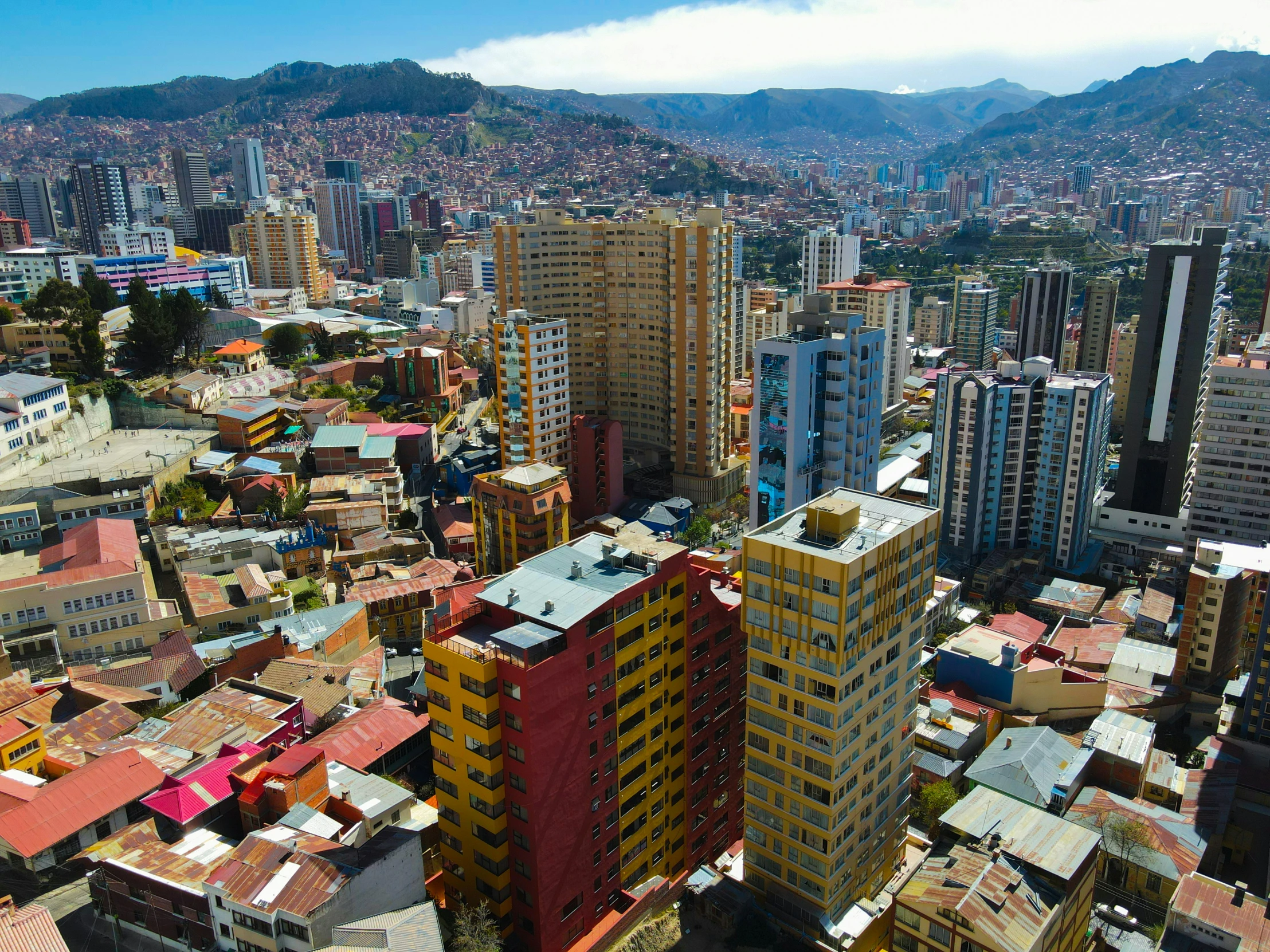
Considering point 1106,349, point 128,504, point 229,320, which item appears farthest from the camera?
point 1106,349

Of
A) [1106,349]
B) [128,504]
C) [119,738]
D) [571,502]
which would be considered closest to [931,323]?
[1106,349]

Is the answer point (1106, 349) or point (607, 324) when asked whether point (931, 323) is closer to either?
point (1106, 349)

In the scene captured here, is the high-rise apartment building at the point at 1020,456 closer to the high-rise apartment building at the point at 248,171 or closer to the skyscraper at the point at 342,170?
the high-rise apartment building at the point at 248,171

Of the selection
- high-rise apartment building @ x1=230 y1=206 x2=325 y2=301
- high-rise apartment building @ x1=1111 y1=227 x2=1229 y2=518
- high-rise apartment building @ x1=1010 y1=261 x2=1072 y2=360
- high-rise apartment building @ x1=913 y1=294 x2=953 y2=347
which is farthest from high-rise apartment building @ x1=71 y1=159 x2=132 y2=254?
high-rise apartment building @ x1=1111 y1=227 x2=1229 y2=518

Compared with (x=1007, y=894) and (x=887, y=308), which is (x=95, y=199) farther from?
(x=1007, y=894)

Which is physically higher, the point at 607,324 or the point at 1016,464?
the point at 607,324

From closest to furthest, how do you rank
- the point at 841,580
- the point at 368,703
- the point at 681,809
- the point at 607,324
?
the point at 841,580
the point at 681,809
the point at 368,703
the point at 607,324

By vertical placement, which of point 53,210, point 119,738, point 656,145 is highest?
point 656,145
